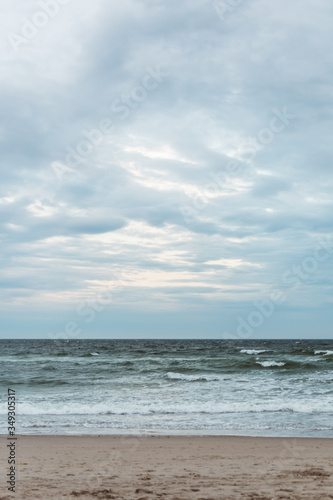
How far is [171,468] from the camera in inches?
333

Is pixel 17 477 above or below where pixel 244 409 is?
above

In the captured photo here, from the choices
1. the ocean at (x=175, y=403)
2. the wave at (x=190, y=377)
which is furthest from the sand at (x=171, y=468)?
the wave at (x=190, y=377)

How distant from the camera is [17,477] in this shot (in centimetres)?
762

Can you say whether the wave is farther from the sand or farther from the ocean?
the sand

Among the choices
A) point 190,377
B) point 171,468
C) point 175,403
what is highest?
point 171,468

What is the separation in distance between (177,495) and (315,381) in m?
18.8

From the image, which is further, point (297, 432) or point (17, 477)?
point (297, 432)

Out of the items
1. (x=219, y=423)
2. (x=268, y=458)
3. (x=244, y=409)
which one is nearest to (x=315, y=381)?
(x=244, y=409)

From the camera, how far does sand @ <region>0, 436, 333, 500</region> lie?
664 centimetres

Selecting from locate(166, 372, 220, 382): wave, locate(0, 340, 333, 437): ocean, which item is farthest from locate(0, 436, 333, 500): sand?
locate(166, 372, 220, 382): wave

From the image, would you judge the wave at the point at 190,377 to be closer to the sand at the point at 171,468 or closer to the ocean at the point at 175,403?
the ocean at the point at 175,403

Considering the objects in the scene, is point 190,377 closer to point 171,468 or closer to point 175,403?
point 175,403

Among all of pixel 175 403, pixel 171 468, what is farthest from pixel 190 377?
pixel 171 468

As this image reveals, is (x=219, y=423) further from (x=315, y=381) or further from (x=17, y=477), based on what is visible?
(x=315, y=381)
